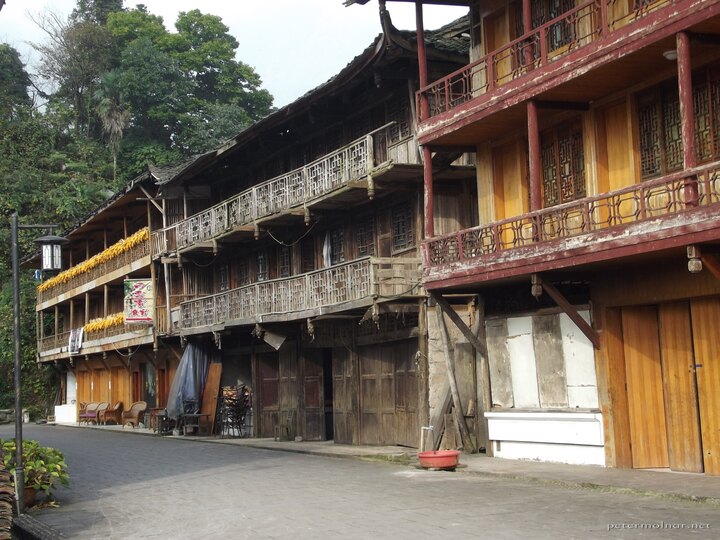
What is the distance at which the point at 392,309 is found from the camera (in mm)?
20969

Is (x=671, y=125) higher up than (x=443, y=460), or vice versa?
(x=671, y=125)

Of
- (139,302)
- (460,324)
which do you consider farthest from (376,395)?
(139,302)

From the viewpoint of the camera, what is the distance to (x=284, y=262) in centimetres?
2909

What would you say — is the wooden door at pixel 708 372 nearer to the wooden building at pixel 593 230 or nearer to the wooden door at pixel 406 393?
the wooden building at pixel 593 230

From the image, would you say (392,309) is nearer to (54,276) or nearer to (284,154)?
(284,154)

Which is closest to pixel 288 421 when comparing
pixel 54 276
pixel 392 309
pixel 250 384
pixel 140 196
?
pixel 250 384

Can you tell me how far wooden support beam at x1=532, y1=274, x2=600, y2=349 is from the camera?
53.7ft

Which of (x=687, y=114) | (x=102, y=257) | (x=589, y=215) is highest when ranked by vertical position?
(x=102, y=257)

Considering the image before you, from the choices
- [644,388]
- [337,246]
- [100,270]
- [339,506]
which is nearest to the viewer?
[339,506]

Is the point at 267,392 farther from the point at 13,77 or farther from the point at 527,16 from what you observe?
the point at 13,77

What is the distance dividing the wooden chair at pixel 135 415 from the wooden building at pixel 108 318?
67 centimetres

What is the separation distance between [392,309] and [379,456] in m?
3.11

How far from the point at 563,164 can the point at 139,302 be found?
20465 mm

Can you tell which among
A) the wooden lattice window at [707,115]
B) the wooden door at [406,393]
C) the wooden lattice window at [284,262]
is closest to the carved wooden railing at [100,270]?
the wooden lattice window at [284,262]
